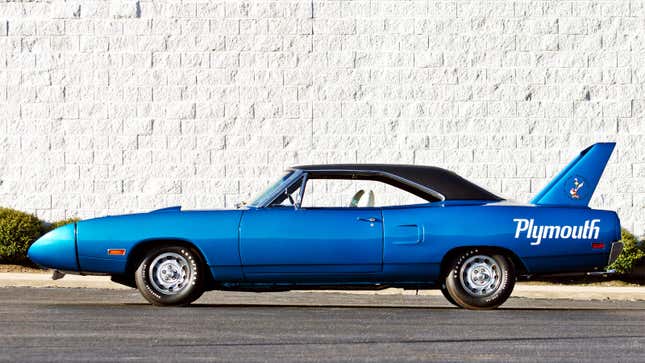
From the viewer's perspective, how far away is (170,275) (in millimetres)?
11242

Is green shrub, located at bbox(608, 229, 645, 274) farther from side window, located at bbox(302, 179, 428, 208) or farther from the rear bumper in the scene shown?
the rear bumper

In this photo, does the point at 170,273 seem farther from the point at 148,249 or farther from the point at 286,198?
the point at 286,198

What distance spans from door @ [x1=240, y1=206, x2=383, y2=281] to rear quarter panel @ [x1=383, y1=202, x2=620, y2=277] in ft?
0.55

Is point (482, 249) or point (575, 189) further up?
point (575, 189)

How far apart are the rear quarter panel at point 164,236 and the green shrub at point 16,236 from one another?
5.18 m

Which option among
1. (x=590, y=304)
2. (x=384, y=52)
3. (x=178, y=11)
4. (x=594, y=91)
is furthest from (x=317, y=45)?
(x=590, y=304)

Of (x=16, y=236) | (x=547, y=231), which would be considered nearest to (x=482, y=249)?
(x=547, y=231)

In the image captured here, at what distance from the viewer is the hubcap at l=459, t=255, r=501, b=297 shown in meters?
11.3

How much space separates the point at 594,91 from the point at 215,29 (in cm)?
522

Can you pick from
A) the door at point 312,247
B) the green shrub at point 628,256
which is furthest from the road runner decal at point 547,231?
the green shrub at point 628,256

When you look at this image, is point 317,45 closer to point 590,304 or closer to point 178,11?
point 178,11

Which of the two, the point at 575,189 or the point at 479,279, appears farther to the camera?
the point at 575,189

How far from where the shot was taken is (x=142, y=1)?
17.4 m

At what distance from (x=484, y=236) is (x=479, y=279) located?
1.41ft
